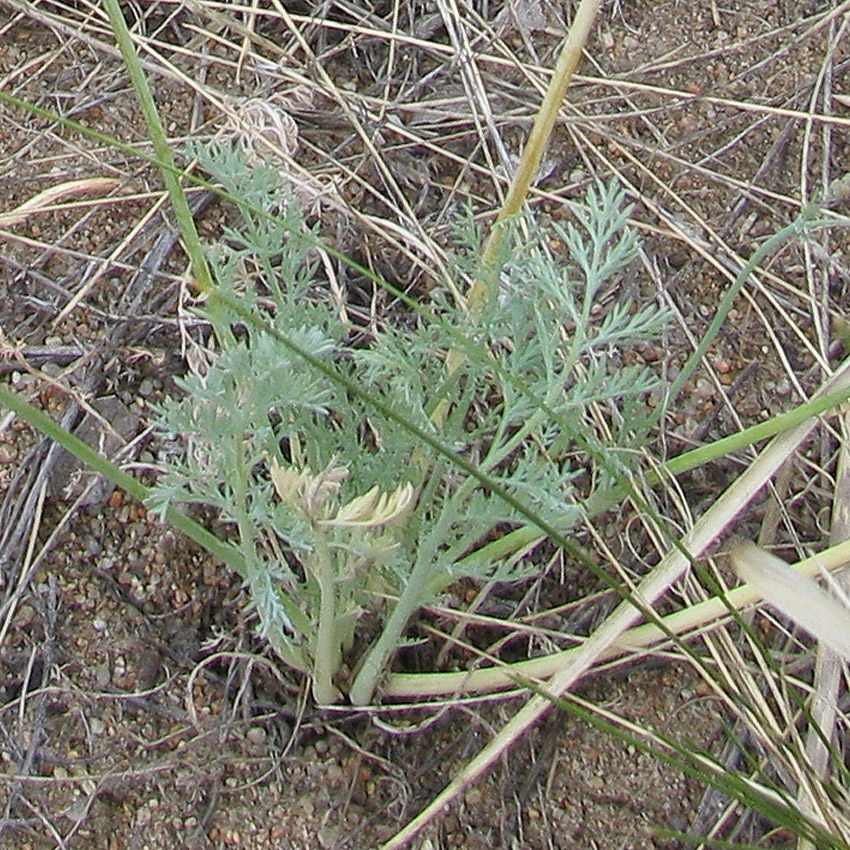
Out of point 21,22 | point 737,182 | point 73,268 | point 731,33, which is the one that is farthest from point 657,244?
point 21,22

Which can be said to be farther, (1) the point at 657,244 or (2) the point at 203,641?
(1) the point at 657,244

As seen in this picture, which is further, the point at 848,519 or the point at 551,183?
the point at 551,183

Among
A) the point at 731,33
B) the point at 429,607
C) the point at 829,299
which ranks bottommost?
the point at 429,607

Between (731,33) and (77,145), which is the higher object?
(731,33)

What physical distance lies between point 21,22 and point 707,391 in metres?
1.14

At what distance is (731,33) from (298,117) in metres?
0.68

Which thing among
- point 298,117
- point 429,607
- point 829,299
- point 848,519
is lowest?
point 429,607

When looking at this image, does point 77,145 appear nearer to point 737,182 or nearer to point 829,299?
point 737,182

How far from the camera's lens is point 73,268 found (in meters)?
1.46

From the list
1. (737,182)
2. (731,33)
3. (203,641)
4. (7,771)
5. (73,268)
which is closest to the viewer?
(7,771)

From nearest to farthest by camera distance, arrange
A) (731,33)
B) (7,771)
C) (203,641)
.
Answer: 1. (7,771)
2. (203,641)
3. (731,33)

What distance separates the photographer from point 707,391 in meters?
1.47

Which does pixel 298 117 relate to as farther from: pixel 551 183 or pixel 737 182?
pixel 737 182

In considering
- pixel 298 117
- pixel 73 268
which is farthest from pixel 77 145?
pixel 298 117
